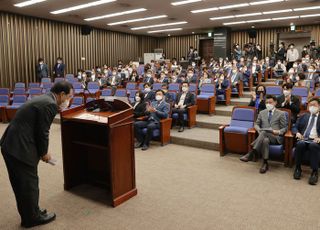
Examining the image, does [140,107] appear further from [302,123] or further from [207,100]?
[302,123]

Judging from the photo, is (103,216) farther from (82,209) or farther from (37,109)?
(37,109)

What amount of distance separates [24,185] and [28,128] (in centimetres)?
50

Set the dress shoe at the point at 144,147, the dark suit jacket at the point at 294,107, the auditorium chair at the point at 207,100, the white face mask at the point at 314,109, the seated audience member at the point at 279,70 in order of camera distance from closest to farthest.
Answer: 1. the white face mask at the point at 314,109
2. the dark suit jacket at the point at 294,107
3. the dress shoe at the point at 144,147
4. the auditorium chair at the point at 207,100
5. the seated audience member at the point at 279,70

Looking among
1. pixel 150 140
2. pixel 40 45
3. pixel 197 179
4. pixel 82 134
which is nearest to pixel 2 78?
pixel 40 45

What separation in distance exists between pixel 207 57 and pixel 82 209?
16.4 meters

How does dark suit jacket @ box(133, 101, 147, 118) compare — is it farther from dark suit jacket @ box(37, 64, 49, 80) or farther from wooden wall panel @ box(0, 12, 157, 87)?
wooden wall panel @ box(0, 12, 157, 87)

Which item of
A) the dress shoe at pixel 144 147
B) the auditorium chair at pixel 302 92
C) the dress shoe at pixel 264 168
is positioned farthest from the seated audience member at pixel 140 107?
the auditorium chair at pixel 302 92

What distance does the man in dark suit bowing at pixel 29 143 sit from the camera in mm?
2502

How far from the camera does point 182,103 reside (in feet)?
21.6

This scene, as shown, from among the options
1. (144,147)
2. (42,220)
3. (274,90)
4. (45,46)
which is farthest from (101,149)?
(45,46)

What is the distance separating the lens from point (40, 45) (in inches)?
484

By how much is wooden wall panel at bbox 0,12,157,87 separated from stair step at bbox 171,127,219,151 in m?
8.05

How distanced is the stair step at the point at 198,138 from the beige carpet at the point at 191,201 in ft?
2.87

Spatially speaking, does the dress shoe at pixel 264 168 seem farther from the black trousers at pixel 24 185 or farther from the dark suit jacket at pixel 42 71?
the dark suit jacket at pixel 42 71
